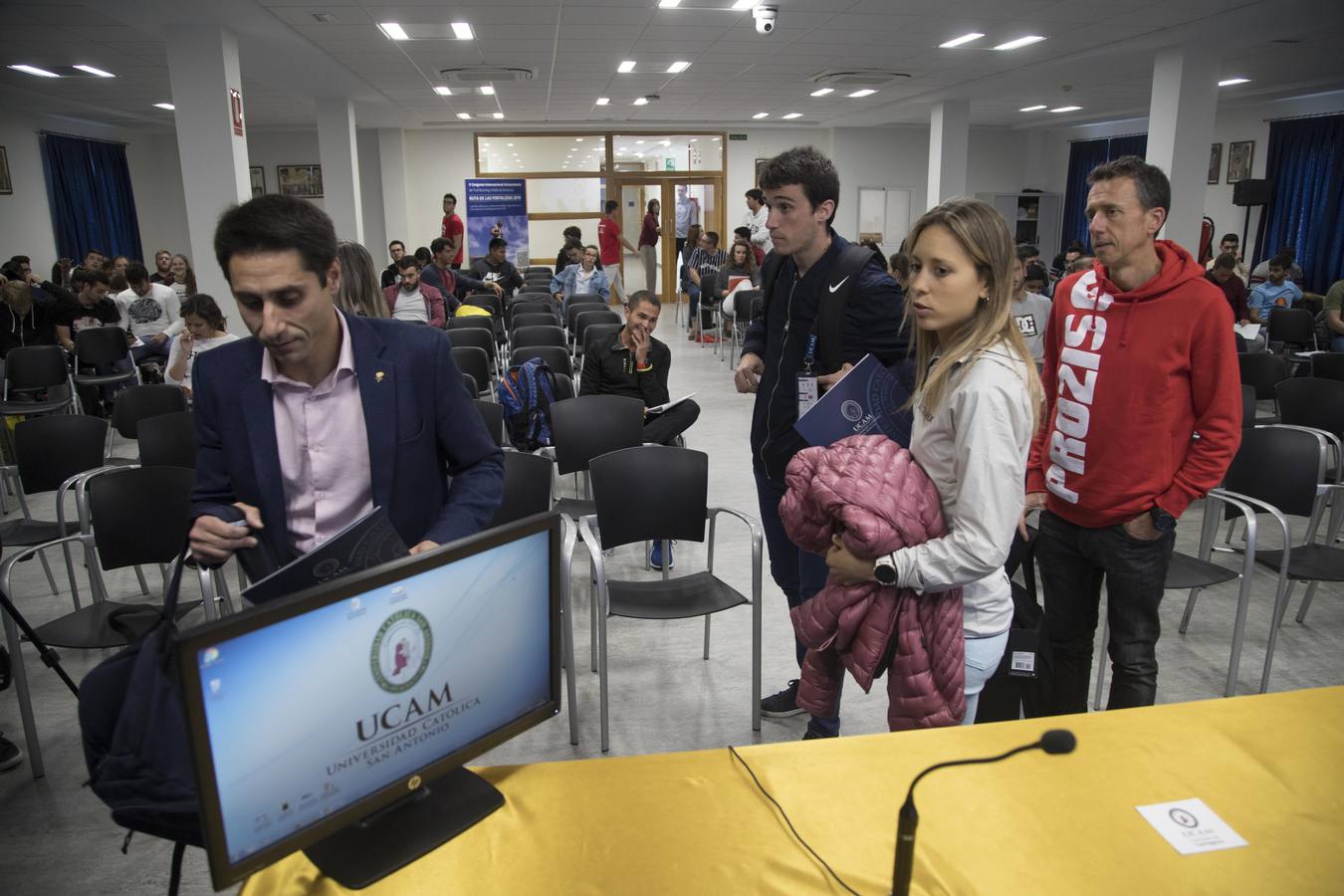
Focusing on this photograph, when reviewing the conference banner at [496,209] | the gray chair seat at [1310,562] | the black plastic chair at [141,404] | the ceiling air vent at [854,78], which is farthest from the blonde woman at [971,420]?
the conference banner at [496,209]

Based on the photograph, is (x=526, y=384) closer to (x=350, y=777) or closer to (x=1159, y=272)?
(x=1159, y=272)

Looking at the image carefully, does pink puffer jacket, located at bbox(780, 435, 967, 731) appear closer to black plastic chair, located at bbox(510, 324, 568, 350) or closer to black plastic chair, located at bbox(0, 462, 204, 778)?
black plastic chair, located at bbox(0, 462, 204, 778)

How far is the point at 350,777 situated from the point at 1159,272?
209 centimetres

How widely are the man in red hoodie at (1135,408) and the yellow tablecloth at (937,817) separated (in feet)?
2.44

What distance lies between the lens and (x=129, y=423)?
423 cm

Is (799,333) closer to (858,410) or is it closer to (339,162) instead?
(858,410)

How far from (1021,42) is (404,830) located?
31.8 feet

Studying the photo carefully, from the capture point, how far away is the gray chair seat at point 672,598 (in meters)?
2.72

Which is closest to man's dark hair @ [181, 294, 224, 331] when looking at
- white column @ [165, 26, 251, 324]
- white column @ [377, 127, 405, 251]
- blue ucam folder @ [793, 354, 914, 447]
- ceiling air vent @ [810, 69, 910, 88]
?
white column @ [165, 26, 251, 324]

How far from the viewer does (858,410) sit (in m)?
1.83

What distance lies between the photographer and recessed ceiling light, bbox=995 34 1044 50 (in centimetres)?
841

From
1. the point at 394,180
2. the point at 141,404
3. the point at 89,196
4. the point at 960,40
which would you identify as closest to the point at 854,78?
the point at 960,40

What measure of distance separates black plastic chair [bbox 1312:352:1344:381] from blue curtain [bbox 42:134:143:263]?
1599 centimetres

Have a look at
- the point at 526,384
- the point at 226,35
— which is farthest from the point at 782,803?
the point at 226,35
